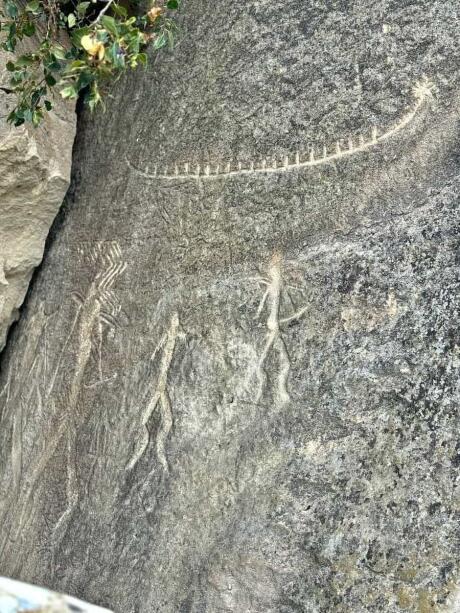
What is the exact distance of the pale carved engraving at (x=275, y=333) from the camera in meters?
2.05

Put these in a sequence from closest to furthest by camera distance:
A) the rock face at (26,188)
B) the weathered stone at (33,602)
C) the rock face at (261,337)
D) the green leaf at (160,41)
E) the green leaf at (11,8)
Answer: the weathered stone at (33,602), the rock face at (261,337), the green leaf at (160,41), the green leaf at (11,8), the rock face at (26,188)

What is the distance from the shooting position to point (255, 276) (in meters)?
2.19

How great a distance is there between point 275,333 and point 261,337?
42 mm

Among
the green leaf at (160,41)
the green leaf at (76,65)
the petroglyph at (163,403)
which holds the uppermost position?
the green leaf at (76,65)

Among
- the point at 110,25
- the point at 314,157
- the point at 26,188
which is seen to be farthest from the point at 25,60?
the point at 314,157

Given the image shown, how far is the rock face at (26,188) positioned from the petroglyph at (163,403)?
694mm

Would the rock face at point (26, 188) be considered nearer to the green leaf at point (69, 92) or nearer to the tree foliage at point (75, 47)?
the tree foliage at point (75, 47)

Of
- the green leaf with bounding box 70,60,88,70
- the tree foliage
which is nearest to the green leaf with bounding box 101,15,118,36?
the tree foliage

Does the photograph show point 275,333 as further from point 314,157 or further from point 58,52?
point 58,52

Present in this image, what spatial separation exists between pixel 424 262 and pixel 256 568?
2.73 feet

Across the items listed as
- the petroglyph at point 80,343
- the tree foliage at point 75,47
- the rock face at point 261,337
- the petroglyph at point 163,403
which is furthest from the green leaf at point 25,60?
the petroglyph at point 163,403

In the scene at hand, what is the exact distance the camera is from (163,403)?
2.22 m

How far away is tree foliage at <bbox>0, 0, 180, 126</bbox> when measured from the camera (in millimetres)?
1898

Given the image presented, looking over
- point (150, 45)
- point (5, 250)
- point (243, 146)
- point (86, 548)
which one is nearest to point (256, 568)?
point (86, 548)
